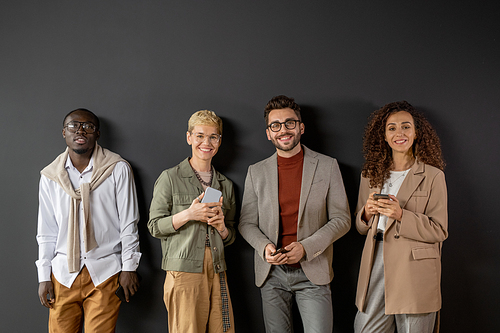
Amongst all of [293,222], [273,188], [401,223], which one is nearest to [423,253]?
[401,223]

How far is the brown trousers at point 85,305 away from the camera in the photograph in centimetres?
259

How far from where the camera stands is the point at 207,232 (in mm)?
2557

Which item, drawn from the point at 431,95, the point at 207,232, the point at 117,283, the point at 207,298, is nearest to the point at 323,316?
the point at 207,298

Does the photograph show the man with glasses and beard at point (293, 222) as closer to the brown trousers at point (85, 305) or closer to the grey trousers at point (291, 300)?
the grey trousers at point (291, 300)

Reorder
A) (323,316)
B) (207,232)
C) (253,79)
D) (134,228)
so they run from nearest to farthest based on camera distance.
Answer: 1. (323,316)
2. (207,232)
3. (134,228)
4. (253,79)

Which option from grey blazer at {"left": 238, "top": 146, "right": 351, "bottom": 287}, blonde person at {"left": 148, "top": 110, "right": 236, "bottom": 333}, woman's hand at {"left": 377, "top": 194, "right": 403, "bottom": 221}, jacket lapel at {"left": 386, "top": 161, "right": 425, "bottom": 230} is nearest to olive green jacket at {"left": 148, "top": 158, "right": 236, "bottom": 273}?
blonde person at {"left": 148, "top": 110, "right": 236, "bottom": 333}

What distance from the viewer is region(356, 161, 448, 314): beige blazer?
2266mm

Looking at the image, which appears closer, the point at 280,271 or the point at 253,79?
the point at 280,271

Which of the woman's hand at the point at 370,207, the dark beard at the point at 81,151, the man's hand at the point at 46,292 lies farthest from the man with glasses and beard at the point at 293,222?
the man's hand at the point at 46,292

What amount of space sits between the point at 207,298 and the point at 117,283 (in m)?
0.81

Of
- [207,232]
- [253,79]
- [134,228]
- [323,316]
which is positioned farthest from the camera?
[253,79]

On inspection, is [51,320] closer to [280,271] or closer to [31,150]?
[31,150]

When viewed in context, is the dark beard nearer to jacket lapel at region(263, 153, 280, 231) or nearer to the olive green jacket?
the olive green jacket

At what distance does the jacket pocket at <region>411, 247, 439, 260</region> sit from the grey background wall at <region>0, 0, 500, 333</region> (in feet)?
1.93
